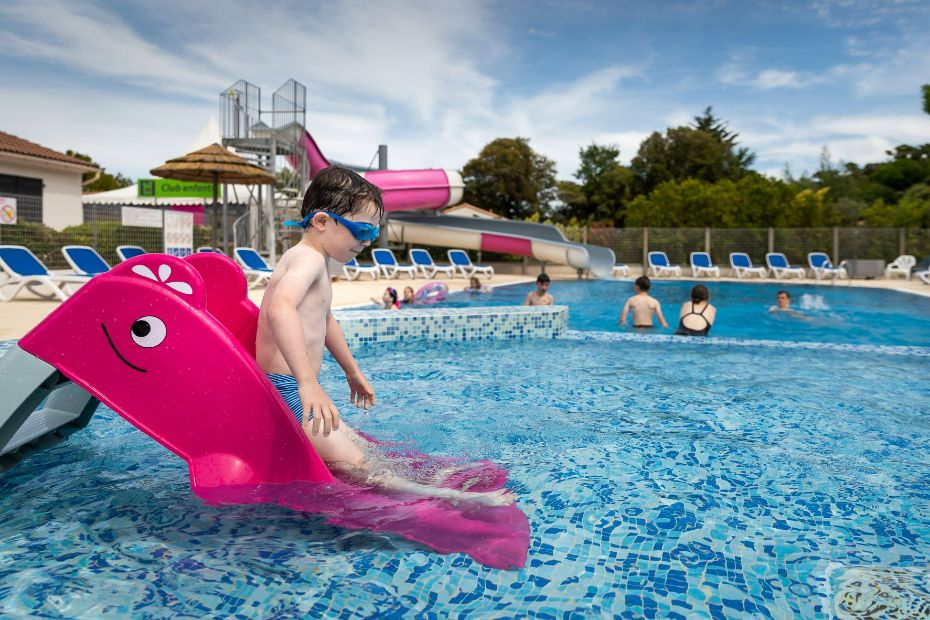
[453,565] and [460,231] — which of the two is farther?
[460,231]

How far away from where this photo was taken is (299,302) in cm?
206

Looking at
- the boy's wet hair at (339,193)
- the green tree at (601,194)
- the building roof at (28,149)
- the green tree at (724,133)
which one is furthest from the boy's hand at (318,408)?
the green tree at (724,133)

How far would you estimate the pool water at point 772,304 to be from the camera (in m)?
9.88

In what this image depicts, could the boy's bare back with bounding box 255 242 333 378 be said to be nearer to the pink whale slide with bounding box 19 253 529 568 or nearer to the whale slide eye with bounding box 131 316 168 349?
the pink whale slide with bounding box 19 253 529 568

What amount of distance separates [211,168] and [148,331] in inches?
406

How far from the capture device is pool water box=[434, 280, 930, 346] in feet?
32.4

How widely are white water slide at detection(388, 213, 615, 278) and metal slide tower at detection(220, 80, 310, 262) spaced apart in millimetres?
5818

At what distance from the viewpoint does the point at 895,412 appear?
4.25 meters

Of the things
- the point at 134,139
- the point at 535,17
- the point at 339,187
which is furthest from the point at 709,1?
the point at 134,139

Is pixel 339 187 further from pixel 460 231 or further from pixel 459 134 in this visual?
pixel 459 134

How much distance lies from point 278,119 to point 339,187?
15.6 m

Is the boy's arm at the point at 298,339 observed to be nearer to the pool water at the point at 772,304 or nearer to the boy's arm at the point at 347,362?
the boy's arm at the point at 347,362

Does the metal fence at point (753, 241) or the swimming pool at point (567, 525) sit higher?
the metal fence at point (753, 241)

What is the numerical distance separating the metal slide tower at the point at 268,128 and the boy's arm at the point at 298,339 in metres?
14.0
